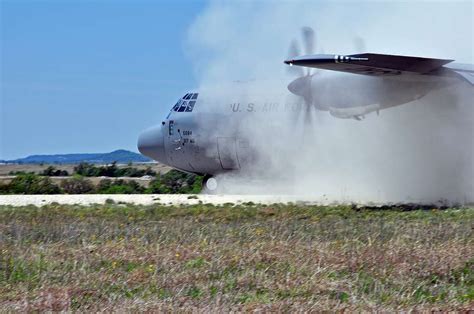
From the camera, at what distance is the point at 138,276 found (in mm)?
11227

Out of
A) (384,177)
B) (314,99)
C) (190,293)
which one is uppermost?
(314,99)

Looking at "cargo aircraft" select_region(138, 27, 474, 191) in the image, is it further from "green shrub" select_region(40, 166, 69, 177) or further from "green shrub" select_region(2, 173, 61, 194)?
"green shrub" select_region(40, 166, 69, 177)

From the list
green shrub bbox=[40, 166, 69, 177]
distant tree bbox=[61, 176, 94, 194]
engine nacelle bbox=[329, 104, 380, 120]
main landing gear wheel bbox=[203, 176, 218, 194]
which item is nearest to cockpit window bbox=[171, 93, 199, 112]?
main landing gear wheel bbox=[203, 176, 218, 194]

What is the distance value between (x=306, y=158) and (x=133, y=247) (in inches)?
620

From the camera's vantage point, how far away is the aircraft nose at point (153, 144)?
112ft

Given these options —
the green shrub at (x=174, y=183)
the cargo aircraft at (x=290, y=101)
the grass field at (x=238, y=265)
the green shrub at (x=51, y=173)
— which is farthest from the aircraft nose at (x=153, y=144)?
the green shrub at (x=51, y=173)

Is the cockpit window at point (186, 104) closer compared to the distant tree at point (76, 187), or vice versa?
the cockpit window at point (186, 104)

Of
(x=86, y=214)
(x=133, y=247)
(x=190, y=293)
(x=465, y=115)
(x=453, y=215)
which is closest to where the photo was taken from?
(x=190, y=293)

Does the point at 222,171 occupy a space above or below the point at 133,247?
above

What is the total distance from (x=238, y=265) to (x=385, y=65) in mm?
11466

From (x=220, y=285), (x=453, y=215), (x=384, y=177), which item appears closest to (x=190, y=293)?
(x=220, y=285)

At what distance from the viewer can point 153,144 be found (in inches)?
1359

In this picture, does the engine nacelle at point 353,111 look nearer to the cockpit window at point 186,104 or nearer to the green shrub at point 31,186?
the cockpit window at point 186,104

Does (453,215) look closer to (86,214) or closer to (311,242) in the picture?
(311,242)
